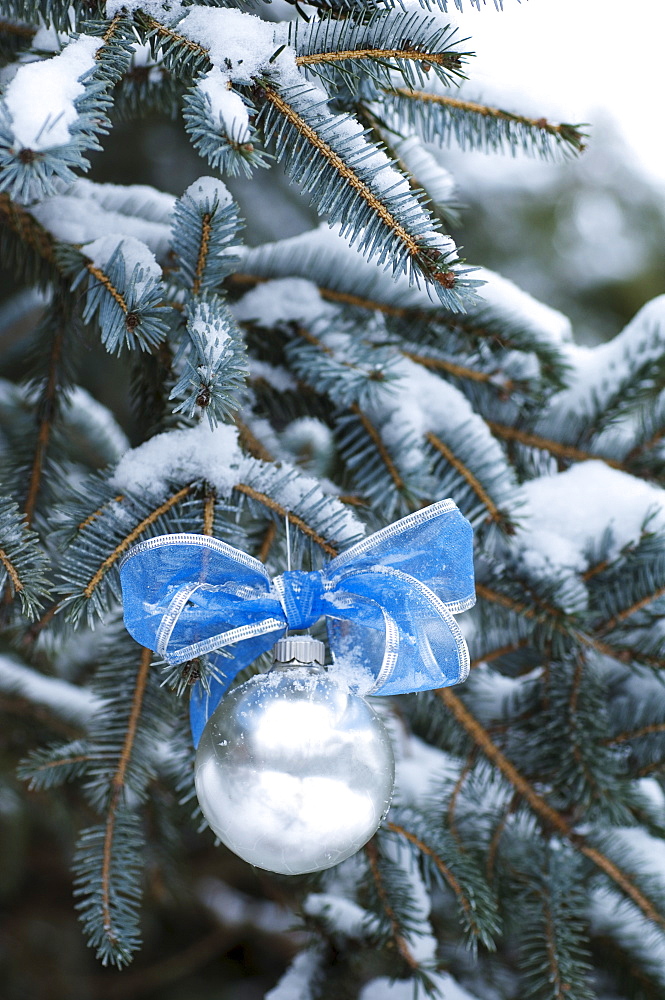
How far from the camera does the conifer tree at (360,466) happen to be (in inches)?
24.3

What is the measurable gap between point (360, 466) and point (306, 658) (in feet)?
1.00

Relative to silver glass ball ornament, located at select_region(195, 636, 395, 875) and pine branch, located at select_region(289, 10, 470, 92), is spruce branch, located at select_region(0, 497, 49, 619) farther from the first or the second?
pine branch, located at select_region(289, 10, 470, 92)

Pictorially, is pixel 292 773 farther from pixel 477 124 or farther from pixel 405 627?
pixel 477 124

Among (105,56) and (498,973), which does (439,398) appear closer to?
(105,56)

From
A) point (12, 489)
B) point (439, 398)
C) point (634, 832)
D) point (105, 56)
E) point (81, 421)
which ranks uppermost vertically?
point (105, 56)

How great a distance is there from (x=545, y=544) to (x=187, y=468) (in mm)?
409

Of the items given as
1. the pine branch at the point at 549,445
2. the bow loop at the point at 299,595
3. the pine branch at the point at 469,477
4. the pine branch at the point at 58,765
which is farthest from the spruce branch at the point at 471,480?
the pine branch at the point at 58,765

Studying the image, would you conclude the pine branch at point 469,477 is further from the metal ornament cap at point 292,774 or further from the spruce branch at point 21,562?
the spruce branch at point 21,562

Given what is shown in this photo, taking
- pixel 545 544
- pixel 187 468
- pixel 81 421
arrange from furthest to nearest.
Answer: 1. pixel 81 421
2. pixel 545 544
3. pixel 187 468

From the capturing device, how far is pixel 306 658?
0.65m

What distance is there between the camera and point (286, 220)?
6.92 ft

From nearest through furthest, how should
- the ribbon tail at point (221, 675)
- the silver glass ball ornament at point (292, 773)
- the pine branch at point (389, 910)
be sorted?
1. the silver glass ball ornament at point (292, 773)
2. the ribbon tail at point (221, 675)
3. the pine branch at point (389, 910)

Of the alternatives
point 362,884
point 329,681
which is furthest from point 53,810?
point 329,681

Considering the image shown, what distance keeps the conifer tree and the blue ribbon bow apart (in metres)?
0.05
